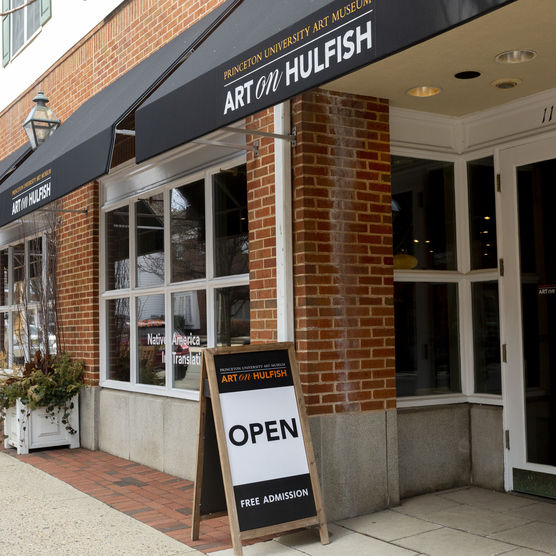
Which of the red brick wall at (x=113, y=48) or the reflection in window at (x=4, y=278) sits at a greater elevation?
the red brick wall at (x=113, y=48)

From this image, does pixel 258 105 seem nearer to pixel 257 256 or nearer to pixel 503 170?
pixel 257 256

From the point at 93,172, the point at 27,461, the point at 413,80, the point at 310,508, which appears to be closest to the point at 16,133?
Result: the point at 27,461

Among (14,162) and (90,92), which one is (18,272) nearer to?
(14,162)

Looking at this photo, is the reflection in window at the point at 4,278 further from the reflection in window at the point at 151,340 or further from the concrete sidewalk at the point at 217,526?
the concrete sidewalk at the point at 217,526

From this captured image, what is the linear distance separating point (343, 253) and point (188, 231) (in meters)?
2.12

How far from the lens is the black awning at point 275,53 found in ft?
10.6

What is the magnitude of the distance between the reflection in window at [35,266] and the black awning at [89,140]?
91.2 inches

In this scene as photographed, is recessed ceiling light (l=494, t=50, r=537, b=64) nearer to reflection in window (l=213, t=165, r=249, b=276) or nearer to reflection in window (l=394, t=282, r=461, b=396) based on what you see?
reflection in window (l=394, t=282, r=461, b=396)

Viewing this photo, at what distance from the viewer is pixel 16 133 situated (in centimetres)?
1193

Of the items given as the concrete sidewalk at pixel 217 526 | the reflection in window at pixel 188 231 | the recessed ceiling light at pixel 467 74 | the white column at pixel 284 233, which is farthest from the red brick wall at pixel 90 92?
the recessed ceiling light at pixel 467 74

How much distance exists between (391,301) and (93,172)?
2.62 m

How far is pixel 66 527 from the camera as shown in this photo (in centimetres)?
540

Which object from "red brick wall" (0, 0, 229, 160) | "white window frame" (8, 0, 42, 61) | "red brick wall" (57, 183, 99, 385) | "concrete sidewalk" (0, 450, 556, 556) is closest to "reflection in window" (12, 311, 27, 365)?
"red brick wall" (57, 183, 99, 385)

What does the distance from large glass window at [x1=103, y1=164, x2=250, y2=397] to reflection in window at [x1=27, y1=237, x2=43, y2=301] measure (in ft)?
6.62
